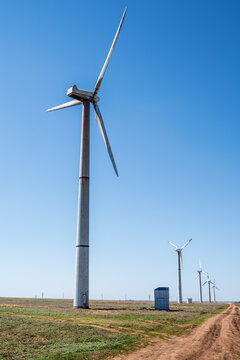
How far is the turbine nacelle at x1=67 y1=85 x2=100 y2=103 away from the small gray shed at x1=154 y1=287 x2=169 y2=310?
38.2 metres

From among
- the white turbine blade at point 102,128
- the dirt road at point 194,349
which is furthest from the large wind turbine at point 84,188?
the dirt road at point 194,349

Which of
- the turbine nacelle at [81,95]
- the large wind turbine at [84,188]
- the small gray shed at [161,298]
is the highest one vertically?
the turbine nacelle at [81,95]

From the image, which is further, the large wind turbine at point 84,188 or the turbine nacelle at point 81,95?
the turbine nacelle at point 81,95

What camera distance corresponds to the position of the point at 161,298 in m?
64.2

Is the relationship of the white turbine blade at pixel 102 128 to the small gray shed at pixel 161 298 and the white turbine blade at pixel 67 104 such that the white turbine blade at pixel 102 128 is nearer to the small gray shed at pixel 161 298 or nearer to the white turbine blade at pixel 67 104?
the white turbine blade at pixel 67 104

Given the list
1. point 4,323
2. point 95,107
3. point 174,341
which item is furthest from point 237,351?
point 95,107

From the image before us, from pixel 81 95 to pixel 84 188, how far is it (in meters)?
16.8

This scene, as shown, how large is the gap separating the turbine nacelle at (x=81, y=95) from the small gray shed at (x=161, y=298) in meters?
38.2

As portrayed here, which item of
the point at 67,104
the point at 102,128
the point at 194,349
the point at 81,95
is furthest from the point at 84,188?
the point at 194,349

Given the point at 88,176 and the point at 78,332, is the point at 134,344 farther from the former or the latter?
the point at 88,176

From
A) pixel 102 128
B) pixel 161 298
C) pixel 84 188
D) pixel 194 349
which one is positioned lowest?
pixel 161 298

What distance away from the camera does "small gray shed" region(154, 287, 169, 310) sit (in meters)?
63.4

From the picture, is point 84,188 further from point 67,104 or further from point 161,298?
point 161,298

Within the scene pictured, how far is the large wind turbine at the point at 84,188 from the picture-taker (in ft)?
171
